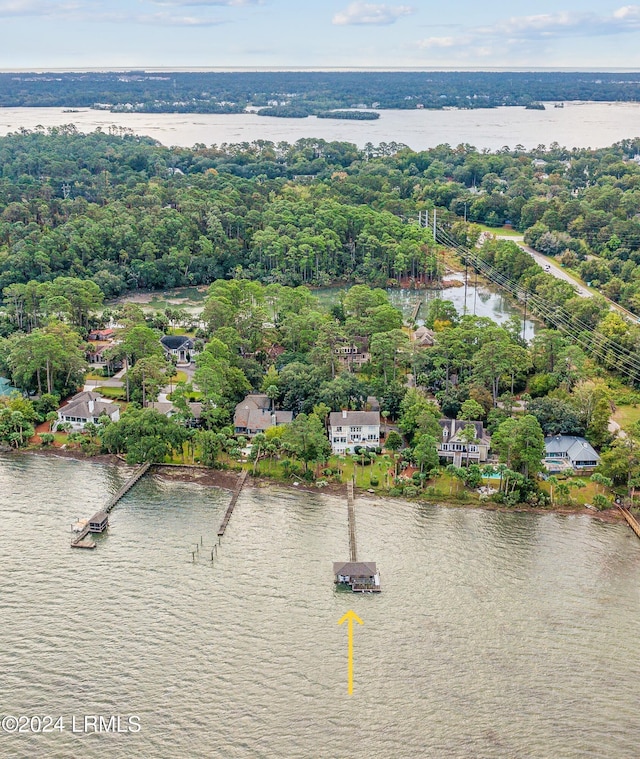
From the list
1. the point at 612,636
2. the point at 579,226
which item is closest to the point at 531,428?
the point at 612,636

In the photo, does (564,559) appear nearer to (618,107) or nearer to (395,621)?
(395,621)

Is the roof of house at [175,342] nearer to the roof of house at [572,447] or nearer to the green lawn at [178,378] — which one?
the green lawn at [178,378]

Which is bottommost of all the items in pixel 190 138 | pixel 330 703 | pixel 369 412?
pixel 330 703

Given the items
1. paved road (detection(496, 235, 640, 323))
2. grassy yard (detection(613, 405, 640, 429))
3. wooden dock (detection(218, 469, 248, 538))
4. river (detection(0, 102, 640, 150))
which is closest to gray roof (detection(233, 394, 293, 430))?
wooden dock (detection(218, 469, 248, 538))

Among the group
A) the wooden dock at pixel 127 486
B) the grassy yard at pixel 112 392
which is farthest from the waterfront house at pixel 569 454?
the grassy yard at pixel 112 392

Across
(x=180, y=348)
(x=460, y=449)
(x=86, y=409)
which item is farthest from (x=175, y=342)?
(x=460, y=449)
